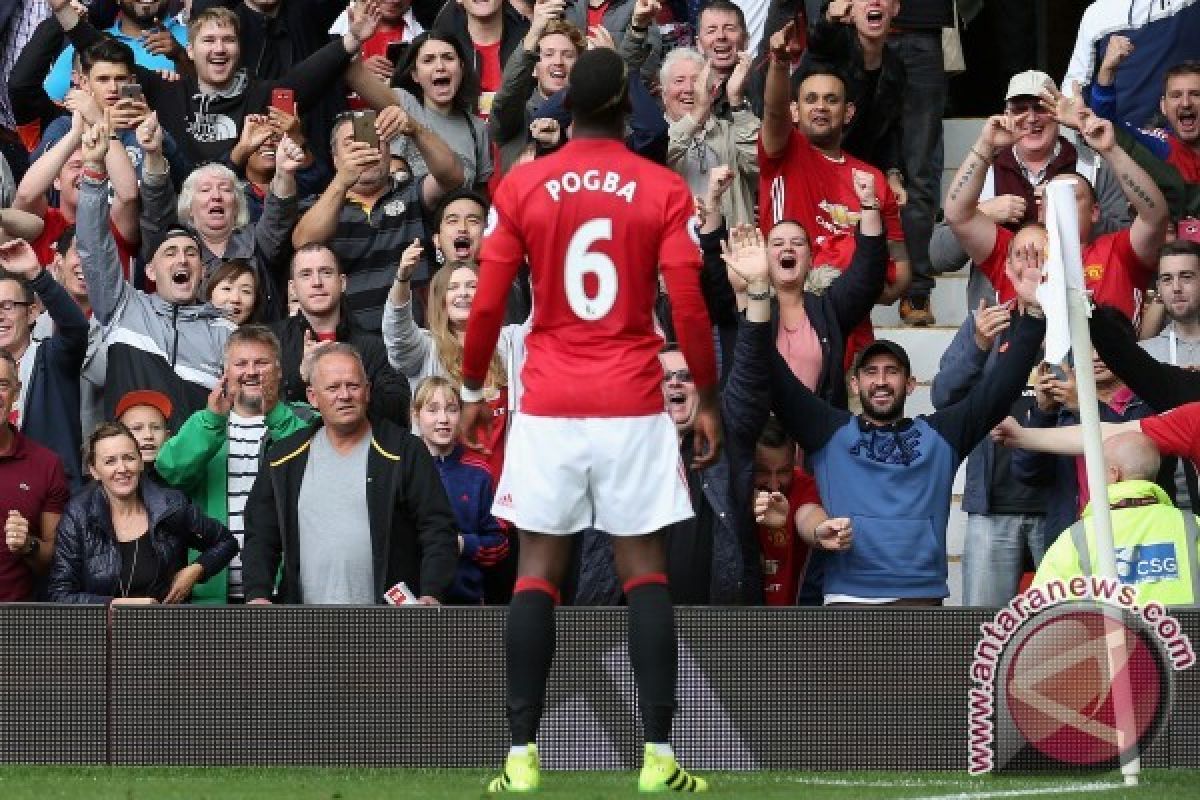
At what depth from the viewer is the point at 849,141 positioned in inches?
538

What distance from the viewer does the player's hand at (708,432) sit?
7840 mm

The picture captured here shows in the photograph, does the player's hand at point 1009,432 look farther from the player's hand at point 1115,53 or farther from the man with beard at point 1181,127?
the player's hand at point 1115,53

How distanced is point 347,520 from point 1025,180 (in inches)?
182

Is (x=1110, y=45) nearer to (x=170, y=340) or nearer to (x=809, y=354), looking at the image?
(x=809, y=354)

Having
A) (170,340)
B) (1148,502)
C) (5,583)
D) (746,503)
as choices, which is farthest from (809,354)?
(5,583)

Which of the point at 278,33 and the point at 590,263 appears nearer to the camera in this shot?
the point at 590,263

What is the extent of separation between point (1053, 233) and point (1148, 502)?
138 centimetres

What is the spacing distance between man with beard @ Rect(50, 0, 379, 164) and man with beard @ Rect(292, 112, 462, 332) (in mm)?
889

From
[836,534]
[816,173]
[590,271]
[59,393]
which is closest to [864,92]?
[816,173]

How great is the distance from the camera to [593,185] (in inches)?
303

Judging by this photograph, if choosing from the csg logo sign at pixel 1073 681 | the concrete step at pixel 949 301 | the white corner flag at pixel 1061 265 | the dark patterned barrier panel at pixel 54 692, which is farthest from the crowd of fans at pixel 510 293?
the white corner flag at pixel 1061 265

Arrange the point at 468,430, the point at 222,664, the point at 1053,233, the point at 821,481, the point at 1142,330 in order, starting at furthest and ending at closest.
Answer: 1. the point at 1142,330
2. the point at 468,430
3. the point at 821,481
4. the point at 222,664
5. the point at 1053,233

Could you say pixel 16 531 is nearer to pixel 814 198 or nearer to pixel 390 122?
pixel 390 122

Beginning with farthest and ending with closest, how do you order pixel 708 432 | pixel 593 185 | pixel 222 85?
1. pixel 222 85
2. pixel 708 432
3. pixel 593 185
